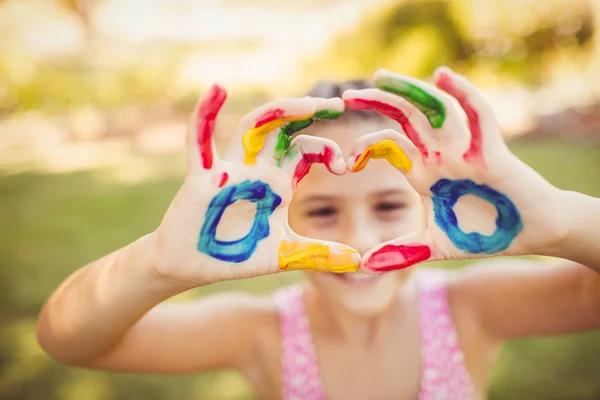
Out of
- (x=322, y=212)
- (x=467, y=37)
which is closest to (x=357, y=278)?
(x=322, y=212)

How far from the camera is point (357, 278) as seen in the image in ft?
3.68

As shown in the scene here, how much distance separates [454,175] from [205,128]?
0.41m

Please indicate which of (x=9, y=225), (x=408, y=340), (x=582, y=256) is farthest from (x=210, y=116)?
(x=9, y=225)

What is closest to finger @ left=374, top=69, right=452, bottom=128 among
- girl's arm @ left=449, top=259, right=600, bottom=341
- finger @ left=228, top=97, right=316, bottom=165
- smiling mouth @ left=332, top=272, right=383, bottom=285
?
finger @ left=228, top=97, right=316, bottom=165

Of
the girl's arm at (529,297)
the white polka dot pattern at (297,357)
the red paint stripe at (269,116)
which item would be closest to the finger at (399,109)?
the red paint stripe at (269,116)

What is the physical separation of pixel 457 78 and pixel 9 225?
383 cm

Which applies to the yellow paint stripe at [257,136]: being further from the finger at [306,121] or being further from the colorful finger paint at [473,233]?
the colorful finger paint at [473,233]

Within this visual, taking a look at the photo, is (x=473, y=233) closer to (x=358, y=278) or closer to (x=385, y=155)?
(x=385, y=155)

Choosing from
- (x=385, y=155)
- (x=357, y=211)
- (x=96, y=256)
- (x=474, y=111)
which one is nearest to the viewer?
(x=474, y=111)

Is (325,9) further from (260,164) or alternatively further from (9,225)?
(260,164)

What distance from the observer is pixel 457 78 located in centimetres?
77

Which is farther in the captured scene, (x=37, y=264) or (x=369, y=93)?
(x=37, y=264)

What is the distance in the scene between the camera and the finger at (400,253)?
2.94 ft

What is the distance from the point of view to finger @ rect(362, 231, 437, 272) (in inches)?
35.3
